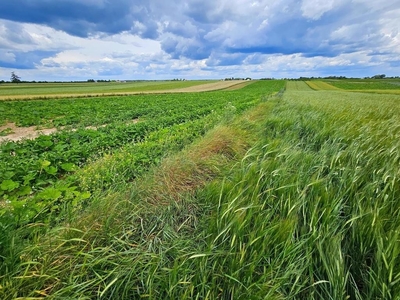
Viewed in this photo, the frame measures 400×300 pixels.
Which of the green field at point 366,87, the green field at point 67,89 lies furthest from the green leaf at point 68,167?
the green field at point 366,87

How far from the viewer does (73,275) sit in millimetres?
1593

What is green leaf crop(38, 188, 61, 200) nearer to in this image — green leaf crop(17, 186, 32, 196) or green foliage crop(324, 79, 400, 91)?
green leaf crop(17, 186, 32, 196)

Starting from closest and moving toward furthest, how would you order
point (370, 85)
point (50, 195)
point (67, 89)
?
point (50, 195)
point (67, 89)
point (370, 85)

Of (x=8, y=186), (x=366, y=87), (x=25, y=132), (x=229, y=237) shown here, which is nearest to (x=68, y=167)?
(x=8, y=186)

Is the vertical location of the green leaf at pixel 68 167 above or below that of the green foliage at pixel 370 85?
above

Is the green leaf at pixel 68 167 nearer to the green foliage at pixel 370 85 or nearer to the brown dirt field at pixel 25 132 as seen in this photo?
the brown dirt field at pixel 25 132

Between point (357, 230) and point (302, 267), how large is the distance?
0.62 metres

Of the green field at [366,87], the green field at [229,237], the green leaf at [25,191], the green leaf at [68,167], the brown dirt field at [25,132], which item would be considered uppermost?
the green field at [229,237]

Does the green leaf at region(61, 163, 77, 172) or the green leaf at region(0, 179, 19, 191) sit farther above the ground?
the green leaf at region(0, 179, 19, 191)

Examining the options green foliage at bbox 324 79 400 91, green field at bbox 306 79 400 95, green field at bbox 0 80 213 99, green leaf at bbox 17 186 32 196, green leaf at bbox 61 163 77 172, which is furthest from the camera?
green foliage at bbox 324 79 400 91

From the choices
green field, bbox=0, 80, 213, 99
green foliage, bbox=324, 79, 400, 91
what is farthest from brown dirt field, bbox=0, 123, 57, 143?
green foliage, bbox=324, 79, 400, 91

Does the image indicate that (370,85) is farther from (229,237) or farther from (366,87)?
(229,237)

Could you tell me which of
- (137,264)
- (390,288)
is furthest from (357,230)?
(137,264)

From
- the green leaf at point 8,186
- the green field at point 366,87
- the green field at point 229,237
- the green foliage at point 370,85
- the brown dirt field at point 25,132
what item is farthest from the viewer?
the green foliage at point 370,85
